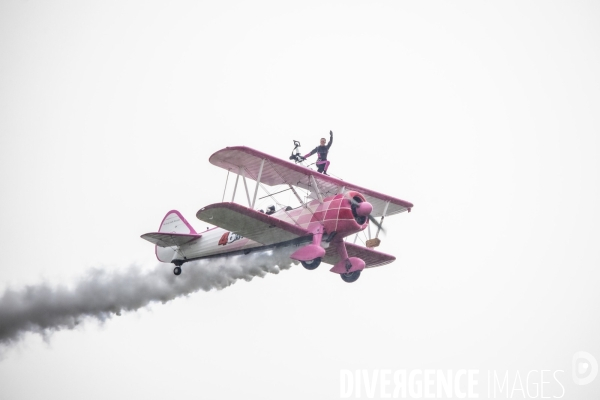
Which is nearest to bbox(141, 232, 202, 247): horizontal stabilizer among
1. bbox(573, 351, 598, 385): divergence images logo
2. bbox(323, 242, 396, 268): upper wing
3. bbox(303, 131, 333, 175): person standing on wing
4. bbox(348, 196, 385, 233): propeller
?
bbox(323, 242, 396, 268): upper wing

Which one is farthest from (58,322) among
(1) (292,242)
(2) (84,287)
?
(1) (292,242)

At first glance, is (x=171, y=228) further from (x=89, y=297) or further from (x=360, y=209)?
(x=360, y=209)

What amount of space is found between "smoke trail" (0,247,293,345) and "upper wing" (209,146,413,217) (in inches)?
152

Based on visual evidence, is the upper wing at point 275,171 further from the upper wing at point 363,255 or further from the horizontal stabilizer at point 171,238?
the horizontal stabilizer at point 171,238

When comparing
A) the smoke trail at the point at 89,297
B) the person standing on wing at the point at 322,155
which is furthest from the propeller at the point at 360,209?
the smoke trail at the point at 89,297

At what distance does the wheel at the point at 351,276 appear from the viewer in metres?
21.3

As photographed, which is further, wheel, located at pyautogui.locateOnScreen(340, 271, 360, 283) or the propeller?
wheel, located at pyautogui.locateOnScreen(340, 271, 360, 283)

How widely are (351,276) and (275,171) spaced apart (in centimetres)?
355

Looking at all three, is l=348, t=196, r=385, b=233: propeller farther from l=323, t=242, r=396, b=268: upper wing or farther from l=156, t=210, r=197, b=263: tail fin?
l=156, t=210, r=197, b=263: tail fin

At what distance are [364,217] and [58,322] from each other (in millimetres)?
10516

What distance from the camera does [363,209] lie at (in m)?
20.3

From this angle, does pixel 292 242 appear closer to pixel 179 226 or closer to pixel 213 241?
pixel 213 241

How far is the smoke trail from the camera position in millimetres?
23891

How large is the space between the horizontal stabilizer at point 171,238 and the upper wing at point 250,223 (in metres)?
3.33
